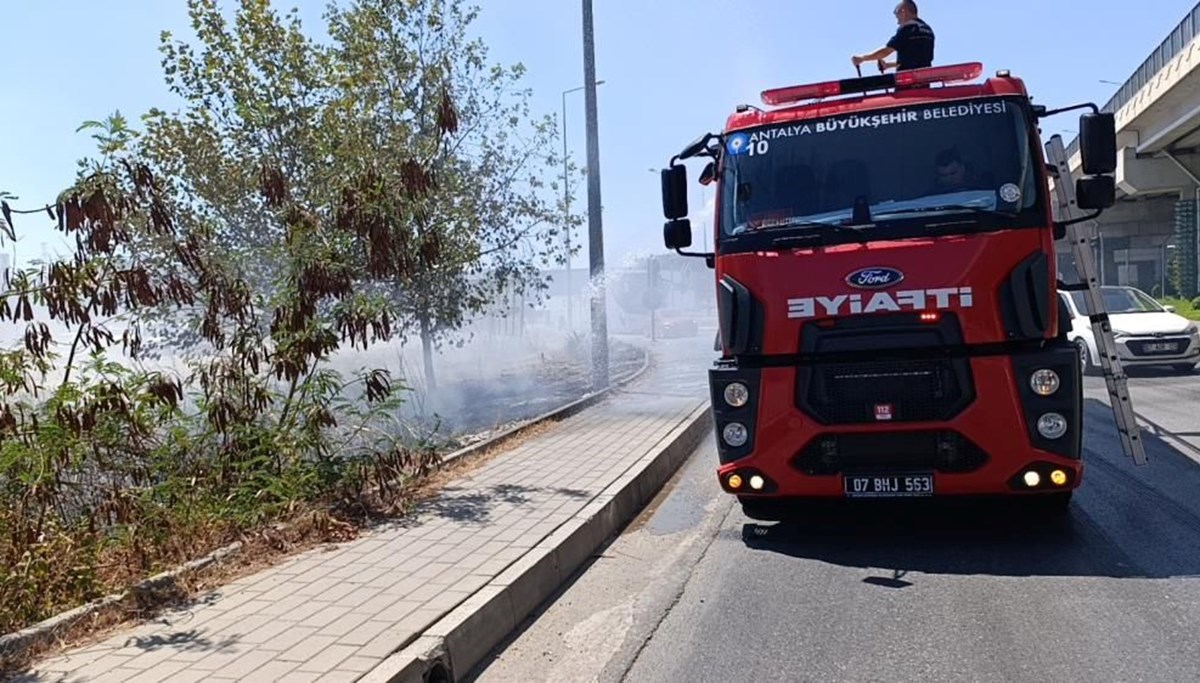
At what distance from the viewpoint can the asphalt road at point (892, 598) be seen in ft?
14.5

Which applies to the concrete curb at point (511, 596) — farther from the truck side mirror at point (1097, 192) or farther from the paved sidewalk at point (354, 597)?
the truck side mirror at point (1097, 192)

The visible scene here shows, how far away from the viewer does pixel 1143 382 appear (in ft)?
50.0

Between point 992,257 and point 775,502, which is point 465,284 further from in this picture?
point 992,257

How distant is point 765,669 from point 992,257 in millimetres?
3013

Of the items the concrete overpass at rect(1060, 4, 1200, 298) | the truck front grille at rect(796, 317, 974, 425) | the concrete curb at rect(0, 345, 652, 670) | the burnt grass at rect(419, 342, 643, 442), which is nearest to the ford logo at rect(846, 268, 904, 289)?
the truck front grille at rect(796, 317, 974, 425)

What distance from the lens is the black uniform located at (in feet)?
26.6

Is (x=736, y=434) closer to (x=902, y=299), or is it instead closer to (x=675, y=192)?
(x=902, y=299)

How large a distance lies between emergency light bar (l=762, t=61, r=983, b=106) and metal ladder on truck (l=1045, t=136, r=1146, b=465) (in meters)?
0.80

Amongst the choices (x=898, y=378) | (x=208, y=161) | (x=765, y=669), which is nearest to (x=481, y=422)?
(x=208, y=161)

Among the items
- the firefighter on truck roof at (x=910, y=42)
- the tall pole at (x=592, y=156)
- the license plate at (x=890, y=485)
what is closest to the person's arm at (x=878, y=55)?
the firefighter on truck roof at (x=910, y=42)

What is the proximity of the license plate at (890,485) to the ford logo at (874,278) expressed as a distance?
3.92ft

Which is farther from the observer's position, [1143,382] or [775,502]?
[1143,382]

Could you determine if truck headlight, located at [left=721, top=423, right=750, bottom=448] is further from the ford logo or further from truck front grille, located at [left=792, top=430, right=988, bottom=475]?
the ford logo

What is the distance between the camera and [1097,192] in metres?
6.47
